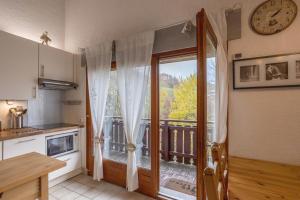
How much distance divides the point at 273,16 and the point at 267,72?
52 cm

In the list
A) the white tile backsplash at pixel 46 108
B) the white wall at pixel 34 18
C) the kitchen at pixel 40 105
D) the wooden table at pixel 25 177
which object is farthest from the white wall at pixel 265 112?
the white wall at pixel 34 18

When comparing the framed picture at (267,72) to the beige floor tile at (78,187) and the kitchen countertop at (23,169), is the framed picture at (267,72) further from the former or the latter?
the beige floor tile at (78,187)

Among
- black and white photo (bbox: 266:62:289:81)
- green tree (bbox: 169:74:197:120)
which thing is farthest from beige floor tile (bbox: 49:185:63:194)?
black and white photo (bbox: 266:62:289:81)

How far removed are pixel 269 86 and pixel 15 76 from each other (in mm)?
2936

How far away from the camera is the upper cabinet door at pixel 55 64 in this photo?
98.2 inches

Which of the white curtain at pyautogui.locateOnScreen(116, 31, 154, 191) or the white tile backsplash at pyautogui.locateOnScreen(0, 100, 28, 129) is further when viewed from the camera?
the white tile backsplash at pyautogui.locateOnScreen(0, 100, 28, 129)

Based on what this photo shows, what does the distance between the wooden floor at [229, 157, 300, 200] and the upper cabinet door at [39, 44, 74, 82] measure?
2.69 meters

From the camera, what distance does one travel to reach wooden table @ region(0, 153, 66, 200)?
91 centimetres

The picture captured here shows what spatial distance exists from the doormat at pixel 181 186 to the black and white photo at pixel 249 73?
1.63m

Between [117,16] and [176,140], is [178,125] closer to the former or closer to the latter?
[176,140]

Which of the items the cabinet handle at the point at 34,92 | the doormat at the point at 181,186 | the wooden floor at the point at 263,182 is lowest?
the doormat at the point at 181,186

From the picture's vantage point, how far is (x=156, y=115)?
7.16 feet

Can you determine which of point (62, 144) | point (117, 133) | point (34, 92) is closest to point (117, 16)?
point (34, 92)

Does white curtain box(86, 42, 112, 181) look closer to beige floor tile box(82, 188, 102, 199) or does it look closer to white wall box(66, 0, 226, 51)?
beige floor tile box(82, 188, 102, 199)
